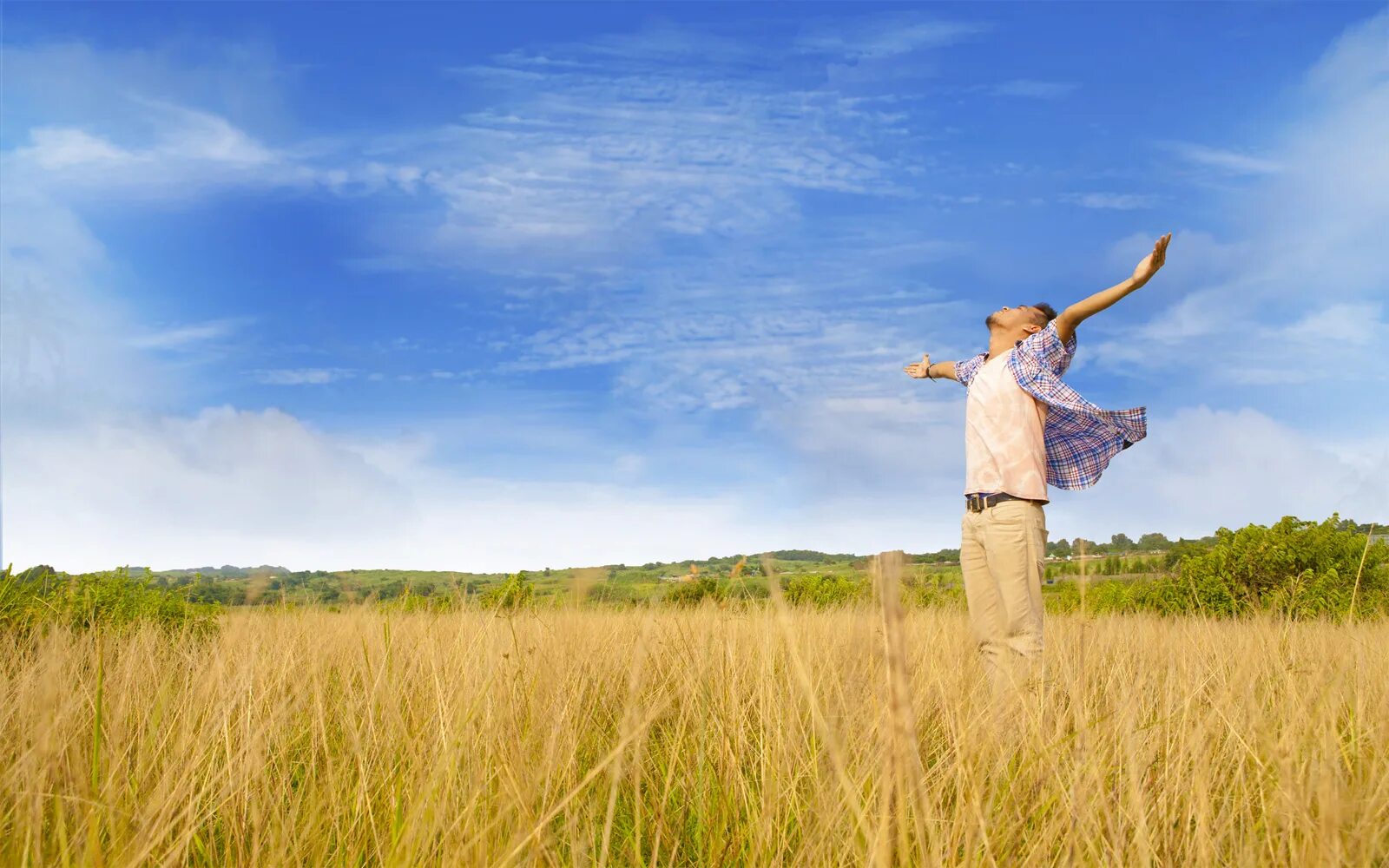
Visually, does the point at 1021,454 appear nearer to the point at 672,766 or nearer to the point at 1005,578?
the point at 1005,578

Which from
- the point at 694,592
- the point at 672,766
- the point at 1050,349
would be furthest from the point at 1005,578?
the point at 694,592

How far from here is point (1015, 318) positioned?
4.81 metres

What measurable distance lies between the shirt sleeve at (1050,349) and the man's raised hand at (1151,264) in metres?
0.55

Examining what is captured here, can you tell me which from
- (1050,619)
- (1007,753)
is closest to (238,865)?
(1007,753)

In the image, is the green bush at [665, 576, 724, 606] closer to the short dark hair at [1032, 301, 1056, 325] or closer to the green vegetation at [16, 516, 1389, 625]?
the green vegetation at [16, 516, 1389, 625]

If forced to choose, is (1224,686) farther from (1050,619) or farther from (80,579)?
(80,579)

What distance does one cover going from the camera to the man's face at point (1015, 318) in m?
4.81

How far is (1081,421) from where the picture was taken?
4.58m

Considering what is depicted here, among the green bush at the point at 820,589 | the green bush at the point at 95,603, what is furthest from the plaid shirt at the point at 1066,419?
the green bush at the point at 95,603

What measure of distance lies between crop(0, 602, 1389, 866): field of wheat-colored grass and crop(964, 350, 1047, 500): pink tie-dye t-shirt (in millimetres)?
945

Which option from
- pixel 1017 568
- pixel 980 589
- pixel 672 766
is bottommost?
pixel 672 766

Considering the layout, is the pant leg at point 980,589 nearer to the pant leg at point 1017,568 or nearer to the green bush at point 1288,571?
the pant leg at point 1017,568

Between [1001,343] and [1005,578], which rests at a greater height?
[1001,343]

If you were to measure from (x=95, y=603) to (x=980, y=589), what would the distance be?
18.5 feet
